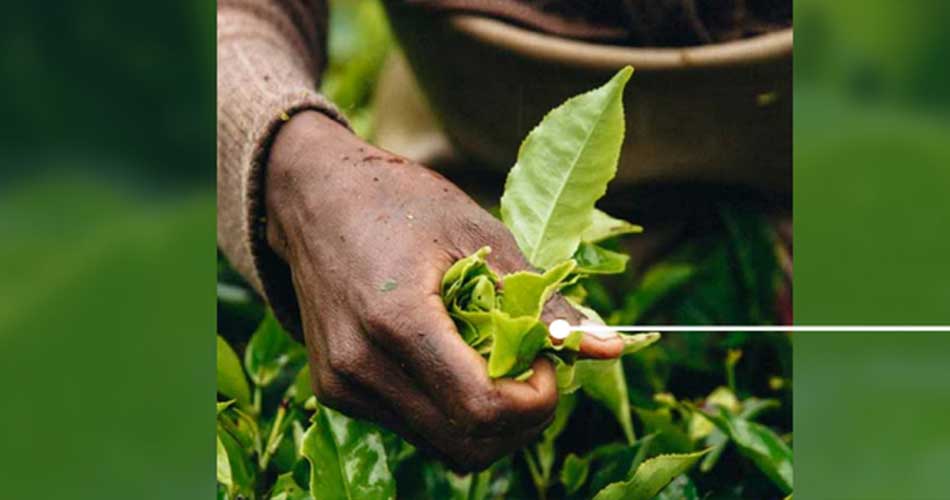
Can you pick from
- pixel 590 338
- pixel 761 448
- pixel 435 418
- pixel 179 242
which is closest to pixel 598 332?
pixel 590 338

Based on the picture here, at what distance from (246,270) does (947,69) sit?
1.84 ft

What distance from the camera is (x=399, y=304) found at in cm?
64

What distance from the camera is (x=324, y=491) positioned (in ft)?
2.31

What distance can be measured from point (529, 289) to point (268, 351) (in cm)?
33

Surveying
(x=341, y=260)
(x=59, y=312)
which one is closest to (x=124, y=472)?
(x=59, y=312)

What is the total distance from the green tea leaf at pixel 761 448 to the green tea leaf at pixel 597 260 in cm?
15

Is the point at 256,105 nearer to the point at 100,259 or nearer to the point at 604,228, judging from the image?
the point at 100,259

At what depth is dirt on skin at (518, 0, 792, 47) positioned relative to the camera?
0.82 metres

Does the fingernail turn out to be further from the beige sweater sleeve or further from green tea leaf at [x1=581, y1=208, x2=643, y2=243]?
the beige sweater sleeve

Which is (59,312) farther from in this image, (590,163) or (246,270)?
(590,163)

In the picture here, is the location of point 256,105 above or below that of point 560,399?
above

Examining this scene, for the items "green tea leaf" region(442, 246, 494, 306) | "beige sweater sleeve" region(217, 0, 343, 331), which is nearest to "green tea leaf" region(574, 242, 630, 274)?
"green tea leaf" region(442, 246, 494, 306)

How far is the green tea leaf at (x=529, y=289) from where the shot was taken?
0.62 m

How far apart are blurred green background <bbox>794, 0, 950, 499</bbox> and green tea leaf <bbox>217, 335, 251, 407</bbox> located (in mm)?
428
